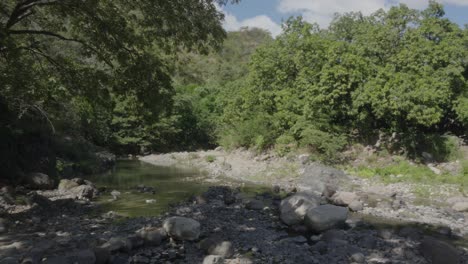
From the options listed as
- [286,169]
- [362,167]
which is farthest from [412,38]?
[286,169]

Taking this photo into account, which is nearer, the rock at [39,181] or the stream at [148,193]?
the stream at [148,193]

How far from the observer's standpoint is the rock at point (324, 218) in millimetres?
12211

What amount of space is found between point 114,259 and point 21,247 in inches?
89.2

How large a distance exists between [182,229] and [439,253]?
21.0ft

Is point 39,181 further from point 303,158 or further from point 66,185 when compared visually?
point 303,158

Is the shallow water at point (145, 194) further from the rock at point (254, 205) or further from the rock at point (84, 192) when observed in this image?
the rock at point (254, 205)

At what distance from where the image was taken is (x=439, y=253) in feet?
32.0

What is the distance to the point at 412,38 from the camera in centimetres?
2644

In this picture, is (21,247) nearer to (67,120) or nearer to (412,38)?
(67,120)

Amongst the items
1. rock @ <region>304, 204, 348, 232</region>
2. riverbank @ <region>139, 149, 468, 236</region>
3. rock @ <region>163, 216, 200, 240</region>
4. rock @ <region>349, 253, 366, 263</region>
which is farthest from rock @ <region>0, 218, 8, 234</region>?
riverbank @ <region>139, 149, 468, 236</region>

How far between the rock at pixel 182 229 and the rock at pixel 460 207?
10786mm

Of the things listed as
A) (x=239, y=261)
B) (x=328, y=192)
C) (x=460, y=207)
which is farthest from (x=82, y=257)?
(x=460, y=207)

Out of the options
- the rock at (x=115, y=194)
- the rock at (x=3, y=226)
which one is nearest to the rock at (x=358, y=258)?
the rock at (x=3, y=226)

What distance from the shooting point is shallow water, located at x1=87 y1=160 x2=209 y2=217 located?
15.1 metres
